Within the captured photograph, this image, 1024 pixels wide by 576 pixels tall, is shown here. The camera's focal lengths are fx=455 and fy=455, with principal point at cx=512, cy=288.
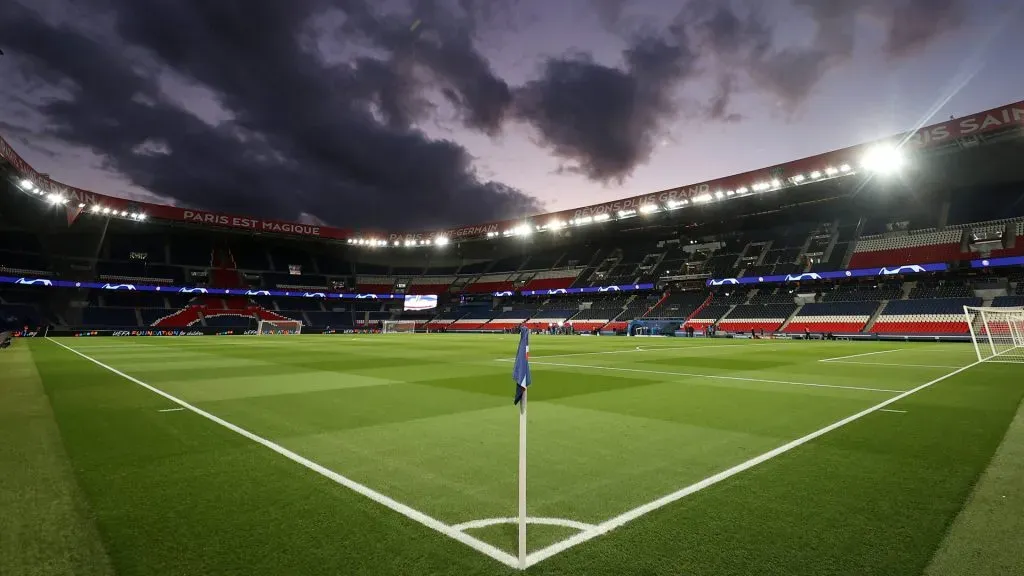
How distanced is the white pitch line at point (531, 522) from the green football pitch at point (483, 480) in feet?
0.08

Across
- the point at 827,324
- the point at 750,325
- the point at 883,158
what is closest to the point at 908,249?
the point at 827,324

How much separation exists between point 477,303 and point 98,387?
6388cm

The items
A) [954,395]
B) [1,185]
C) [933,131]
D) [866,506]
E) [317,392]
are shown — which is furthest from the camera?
[1,185]

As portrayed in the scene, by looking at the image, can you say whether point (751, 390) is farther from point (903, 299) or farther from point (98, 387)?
point (903, 299)

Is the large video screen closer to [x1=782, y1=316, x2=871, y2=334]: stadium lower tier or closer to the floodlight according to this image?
[x1=782, y1=316, x2=871, y2=334]: stadium lower tier

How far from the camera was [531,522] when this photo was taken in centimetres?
339

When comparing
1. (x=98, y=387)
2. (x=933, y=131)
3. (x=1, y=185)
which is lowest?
(x=98, y=387)

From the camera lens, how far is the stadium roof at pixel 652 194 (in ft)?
92.4

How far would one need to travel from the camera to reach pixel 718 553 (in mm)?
2871

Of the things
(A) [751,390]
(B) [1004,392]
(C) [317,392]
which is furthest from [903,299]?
(C) [317,392]

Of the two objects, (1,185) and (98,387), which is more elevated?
(1,185)

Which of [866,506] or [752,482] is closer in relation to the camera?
[866,506]

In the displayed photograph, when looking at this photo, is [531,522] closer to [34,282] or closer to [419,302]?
[34,282]

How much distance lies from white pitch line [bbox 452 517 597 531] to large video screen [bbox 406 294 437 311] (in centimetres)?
7264
